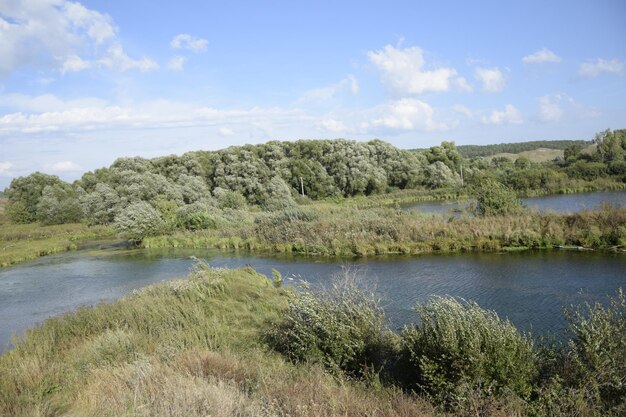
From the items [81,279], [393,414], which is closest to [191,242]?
[81,279]

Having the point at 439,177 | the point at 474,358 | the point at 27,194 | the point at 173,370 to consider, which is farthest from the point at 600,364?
the point at 27,194

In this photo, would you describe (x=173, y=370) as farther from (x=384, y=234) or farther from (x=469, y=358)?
(x=384, y=234)

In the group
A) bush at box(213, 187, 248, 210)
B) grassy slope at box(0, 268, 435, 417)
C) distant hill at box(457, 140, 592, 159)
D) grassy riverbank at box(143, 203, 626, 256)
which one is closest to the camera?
grassy slope at box(0, 268, 435, 417)

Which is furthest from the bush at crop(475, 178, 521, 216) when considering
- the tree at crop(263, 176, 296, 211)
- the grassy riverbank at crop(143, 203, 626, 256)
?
the tree at crop(263, 176, 296, 211)

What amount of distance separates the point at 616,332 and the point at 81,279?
25172 mm

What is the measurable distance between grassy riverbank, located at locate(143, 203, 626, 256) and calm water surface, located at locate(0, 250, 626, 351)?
1.35 metres

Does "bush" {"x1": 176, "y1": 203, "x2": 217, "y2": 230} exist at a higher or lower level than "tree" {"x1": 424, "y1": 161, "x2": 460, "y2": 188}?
lower

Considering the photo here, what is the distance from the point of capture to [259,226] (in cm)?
3344

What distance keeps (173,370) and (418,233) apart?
18871 millimetres

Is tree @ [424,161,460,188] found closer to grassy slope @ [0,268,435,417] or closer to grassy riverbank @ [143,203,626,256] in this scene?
grassy riverbank @ [143,203,626,256]

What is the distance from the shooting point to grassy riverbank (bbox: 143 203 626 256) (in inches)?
818

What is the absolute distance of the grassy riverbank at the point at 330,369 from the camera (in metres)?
5.77

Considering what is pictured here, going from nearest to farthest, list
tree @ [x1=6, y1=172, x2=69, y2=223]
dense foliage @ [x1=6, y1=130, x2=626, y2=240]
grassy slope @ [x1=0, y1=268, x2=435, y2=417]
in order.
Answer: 1. grassy slope @ [x1=0, y1=268, x2=435, y2=417]
2. dense foliage @ [x1=6, y1=130, x2=626, y2=240]
3. tree @ [x1=6, y1=172, x2=69, y2=223]

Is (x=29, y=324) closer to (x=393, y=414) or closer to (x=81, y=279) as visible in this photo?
(x=81, y=279)
